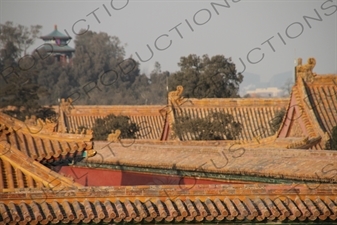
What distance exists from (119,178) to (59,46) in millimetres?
79502

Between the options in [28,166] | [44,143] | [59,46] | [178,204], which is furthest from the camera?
[59,46]

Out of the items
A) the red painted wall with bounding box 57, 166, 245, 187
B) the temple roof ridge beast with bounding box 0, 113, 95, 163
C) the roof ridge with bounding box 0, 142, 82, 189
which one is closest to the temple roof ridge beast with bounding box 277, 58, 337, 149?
the red painted wall with bounding box 57, 166, 245, 187

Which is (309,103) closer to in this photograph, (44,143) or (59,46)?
(44,143)

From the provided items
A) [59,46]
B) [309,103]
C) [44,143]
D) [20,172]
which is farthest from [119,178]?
[59,46]

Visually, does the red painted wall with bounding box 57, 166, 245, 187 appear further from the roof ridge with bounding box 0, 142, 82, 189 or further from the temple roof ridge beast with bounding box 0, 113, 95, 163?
the roof ridge with bounding box 0, 142, 82, 189

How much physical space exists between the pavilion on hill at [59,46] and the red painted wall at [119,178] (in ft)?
236

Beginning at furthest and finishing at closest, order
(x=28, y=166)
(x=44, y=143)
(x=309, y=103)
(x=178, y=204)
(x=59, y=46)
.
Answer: (x=59, y=46) < (x=309, y=103) < (x=44, y=143) < (x=28, y=166) < (x=178, y=204)

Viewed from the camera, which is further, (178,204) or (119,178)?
(119,178)

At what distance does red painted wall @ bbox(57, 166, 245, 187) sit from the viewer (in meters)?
20.8

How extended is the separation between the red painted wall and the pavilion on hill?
7185cm

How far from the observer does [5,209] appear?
11922 mm

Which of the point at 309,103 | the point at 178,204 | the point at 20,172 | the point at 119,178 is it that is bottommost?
the point at 309,103

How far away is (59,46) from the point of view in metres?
102

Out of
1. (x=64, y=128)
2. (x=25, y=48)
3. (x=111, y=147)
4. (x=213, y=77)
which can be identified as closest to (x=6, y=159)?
(x=111, y=147)
